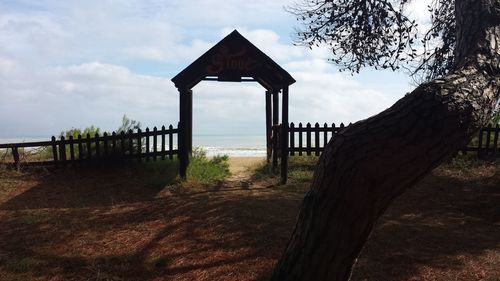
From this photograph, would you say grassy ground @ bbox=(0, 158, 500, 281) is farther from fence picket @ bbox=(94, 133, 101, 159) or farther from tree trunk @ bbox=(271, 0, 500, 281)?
tree trunk @ bbox=(271, 0, 500, 281)

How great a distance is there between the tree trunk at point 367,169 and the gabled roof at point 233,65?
873 cm

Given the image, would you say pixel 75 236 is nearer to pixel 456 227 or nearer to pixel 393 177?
pixel 393 177

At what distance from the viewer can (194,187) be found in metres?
11.4

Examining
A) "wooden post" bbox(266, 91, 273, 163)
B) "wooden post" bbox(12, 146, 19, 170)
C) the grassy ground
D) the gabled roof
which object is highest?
the gabled roof

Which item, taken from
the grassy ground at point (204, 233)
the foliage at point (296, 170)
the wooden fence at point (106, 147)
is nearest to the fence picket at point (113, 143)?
the wooden fence at point (106, 147)

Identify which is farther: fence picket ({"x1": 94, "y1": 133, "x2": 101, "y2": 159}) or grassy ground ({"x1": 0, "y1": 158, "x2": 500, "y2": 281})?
fence picket ({"x1": 94, "y1": 133, "x2": 101, "y2": 159})

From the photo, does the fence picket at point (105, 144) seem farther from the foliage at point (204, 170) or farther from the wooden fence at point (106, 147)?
the foliage at point (204, 170)

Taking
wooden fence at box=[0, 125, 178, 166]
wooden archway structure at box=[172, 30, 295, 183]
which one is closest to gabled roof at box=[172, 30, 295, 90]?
wooden archway structure at box=[172, 30, 295, 183]

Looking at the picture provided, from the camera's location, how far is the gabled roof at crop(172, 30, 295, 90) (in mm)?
11844

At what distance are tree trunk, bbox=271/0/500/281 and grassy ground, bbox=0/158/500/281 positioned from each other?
2.26m

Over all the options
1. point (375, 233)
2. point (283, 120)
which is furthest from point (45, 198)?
point (375, 233)

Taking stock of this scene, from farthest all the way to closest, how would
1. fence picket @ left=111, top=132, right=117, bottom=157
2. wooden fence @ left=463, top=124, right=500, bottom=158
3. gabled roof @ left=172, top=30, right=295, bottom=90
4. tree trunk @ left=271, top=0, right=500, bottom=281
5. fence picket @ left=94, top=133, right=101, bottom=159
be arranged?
wooden fence @ left=463, top=124, right=500, bottom=158 < fence picket @ left=111, top=132, right=117, bottom=157 < fence picket @ left=94, top=133, right=101, bottom=159 < gabled roof @ left=172, top=30, right=295, bottom=90 < tree trunk @ left=271, top=0, right=500, bottom=281

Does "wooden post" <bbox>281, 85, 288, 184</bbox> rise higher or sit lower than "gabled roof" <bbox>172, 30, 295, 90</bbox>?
lower

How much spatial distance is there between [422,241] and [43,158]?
11387 mm
